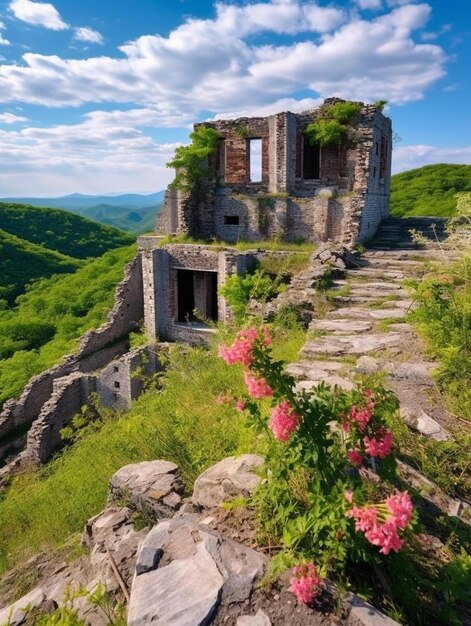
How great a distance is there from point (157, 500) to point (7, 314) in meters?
25.1

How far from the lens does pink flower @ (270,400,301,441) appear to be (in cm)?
231

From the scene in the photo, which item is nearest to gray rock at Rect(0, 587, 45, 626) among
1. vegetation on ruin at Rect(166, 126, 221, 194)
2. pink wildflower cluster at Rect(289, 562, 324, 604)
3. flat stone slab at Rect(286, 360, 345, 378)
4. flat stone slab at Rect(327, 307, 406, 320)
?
pink wildflower cluster at Rect(289, 562, 324, 604)

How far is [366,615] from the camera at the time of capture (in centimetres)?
202

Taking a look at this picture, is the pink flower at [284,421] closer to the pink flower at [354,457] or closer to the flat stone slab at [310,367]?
→ the pink flower at [354,457]

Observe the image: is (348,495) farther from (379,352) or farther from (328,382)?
(379,352)

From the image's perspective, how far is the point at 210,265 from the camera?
14.9 meters

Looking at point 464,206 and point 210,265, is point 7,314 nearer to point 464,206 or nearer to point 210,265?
point 210,265

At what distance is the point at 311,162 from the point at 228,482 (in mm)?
17385

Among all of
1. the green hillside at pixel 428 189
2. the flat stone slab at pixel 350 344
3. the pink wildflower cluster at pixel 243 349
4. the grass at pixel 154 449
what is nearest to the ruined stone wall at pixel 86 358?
the grass at pixel 154 449

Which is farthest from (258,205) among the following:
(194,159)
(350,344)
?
(350,344)

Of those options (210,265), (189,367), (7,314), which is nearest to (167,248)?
(210,265)

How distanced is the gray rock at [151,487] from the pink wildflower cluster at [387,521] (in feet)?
A: 6.54

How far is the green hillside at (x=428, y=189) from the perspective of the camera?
33022mm

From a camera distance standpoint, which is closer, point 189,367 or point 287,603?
point 287,603
